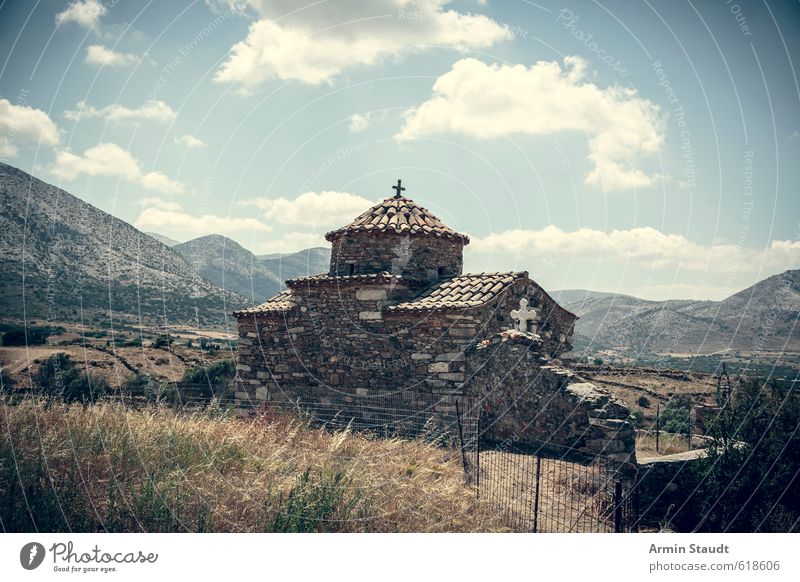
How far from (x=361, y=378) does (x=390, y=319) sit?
5.12 feet

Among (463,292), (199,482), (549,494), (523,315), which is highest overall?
(463,292)

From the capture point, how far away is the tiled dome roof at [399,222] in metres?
13.3

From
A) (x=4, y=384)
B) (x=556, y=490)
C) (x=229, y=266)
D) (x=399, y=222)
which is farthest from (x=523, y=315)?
(x=229, y=266)

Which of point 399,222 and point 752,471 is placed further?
point 399,222

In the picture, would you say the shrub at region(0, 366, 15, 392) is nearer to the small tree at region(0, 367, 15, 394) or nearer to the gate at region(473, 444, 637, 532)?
the small tree at region(0, 367, 15, 394)

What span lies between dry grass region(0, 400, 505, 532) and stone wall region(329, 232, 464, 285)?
20.2ft

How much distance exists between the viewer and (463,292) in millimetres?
12062

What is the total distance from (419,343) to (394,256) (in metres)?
2.65

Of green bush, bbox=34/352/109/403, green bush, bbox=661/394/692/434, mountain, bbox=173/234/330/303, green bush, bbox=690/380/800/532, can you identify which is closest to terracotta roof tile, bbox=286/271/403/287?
green bush, bbox=690/380/800/532

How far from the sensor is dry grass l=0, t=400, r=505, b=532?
5.54 meters

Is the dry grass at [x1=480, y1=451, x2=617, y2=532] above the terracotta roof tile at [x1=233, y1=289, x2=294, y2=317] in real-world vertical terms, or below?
below

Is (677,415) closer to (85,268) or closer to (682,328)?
(682,328)
